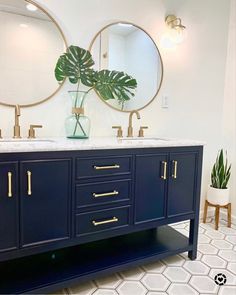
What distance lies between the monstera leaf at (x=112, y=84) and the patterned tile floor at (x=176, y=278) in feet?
4.33

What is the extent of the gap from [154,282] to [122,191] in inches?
24.9

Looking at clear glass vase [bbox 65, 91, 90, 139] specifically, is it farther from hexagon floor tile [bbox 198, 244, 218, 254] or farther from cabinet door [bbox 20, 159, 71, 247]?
hexagon floor tile [bbox 198, 244, 218, 254]

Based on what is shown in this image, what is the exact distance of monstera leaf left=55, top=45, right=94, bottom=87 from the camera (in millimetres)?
1910

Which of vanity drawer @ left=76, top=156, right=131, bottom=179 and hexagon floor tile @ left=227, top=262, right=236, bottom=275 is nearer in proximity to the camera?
vanity drawer @ left=76, top=156, right=131, bottom=179

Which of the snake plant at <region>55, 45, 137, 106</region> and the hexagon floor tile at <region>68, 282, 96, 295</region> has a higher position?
the snake plant at <region>55, 45, 137, 106</region>

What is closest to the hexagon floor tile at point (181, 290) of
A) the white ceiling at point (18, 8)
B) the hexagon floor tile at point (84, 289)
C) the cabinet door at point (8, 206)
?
the hexagon floor tile at point (84, 289)

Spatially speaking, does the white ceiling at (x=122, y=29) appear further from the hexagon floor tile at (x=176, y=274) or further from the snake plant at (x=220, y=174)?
the hexagon floor tile at (x=176, y=274)

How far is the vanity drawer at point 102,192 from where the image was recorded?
1.60m

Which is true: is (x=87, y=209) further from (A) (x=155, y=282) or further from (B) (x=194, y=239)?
(B) (x=194, y=239)

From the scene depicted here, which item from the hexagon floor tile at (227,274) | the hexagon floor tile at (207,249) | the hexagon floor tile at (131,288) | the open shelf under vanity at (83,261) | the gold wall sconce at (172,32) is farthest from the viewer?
the gold wall sconce at (172,32)

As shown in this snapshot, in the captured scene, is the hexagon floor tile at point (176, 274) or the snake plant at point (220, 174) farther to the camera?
the snake plant at point (220, 174)

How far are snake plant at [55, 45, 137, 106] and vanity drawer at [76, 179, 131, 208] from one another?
2.49ft

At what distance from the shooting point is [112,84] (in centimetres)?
211

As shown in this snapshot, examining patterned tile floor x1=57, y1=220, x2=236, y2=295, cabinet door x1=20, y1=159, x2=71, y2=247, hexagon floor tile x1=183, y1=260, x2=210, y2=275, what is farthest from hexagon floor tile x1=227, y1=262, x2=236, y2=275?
cabinet door x1=20, y1=159, x2=71, y2=247
